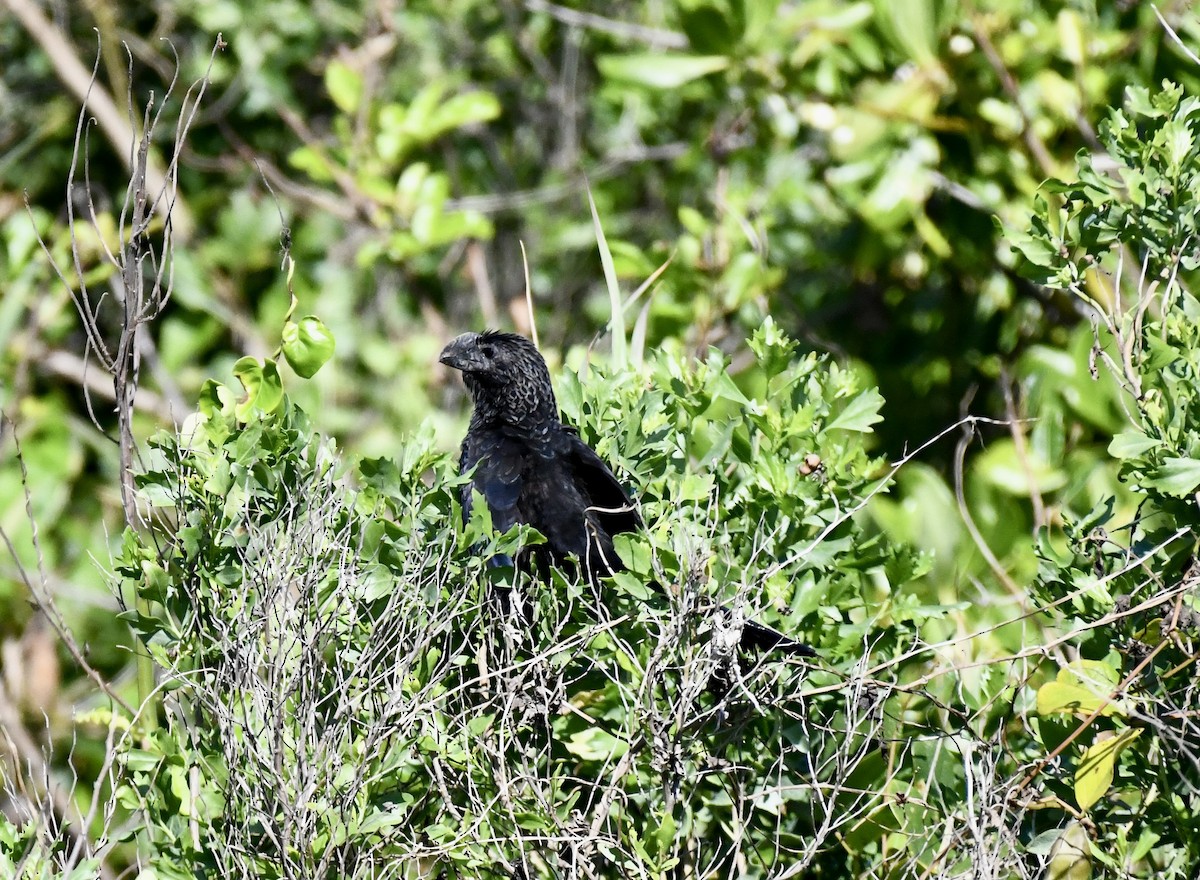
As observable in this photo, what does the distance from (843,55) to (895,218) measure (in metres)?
0.60

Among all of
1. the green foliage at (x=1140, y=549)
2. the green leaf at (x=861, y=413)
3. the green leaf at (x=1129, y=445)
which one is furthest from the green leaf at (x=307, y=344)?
the green leaf at (x=1129, y=445)

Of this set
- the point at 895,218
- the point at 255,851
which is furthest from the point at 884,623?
the point at 895,218

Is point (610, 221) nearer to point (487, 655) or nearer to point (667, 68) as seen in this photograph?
point (667, 68)

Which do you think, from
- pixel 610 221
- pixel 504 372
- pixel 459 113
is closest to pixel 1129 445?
pixel 504 372

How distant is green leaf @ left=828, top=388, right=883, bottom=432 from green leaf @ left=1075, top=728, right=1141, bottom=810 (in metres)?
0.69

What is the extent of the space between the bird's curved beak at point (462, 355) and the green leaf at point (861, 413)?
1453 millimetres

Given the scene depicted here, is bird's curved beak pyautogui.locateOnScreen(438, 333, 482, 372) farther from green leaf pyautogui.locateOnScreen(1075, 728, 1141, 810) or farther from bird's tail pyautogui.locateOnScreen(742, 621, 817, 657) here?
green leaf pyautogui.locateOnScreen(1075, 728, 1141, 810)

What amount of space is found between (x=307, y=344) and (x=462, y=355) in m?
1.27

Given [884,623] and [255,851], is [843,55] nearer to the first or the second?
[884,623]

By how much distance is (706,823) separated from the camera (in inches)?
104

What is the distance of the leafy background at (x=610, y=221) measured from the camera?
13.9 ft

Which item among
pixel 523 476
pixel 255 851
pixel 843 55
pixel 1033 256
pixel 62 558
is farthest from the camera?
pixel 62 558

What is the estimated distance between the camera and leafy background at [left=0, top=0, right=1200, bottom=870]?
4223 millimetres

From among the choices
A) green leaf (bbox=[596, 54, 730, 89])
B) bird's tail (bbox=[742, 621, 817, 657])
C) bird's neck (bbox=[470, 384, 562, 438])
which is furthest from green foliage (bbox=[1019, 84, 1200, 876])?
green leaf (bbox=[596, 54, 730, 89])
